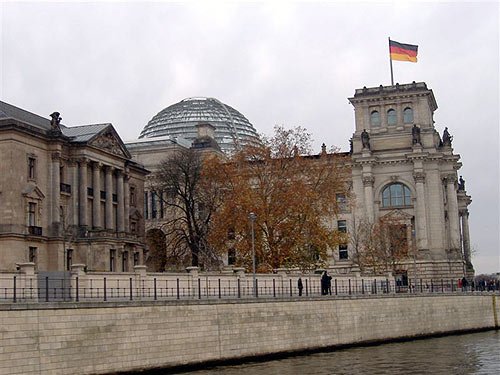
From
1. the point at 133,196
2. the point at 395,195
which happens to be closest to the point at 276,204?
the point at 133,196

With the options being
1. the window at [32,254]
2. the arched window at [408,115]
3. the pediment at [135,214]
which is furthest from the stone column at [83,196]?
the arched window at [408,115]

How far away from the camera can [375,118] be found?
109 meters

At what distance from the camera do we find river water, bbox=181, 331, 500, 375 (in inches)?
1582

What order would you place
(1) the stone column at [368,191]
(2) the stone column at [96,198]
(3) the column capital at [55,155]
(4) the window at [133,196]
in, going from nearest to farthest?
(3) the column capital at [55,155], (2) the stone column at [96,198], (4) the window at [133,196], (1) the stone column at [368,191]

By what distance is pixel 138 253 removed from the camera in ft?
278

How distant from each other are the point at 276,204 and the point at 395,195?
4035cm

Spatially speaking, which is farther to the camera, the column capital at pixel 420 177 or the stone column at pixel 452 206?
the stone column at pixel 452 206

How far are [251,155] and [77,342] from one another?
39.8 meters

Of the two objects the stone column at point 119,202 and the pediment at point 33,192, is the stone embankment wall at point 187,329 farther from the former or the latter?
the stone column at point 119,202

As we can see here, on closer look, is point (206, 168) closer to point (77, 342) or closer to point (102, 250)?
point (102, 250)

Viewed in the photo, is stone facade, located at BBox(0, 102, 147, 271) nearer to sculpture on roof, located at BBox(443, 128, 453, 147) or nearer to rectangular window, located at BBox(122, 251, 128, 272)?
rectangular window, located at BBox(122, 251, 128, 272)

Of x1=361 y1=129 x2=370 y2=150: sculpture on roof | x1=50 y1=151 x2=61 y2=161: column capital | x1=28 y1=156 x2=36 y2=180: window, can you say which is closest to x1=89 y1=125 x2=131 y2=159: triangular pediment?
x1=50 y1=151 x2=61 y2=161: column capital

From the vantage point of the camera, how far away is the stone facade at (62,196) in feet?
229

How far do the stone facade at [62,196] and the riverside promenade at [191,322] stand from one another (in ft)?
81.6
